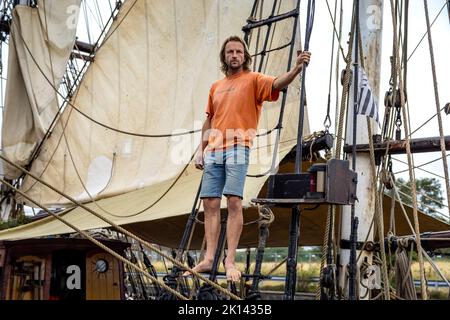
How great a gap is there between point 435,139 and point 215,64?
3290 millimetres

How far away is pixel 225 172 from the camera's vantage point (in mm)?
3387

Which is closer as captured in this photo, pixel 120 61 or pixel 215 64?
pixel 215 64

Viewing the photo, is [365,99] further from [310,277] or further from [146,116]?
[310,277]

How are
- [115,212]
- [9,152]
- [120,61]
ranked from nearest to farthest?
[115,212], [120,61], [9,152]

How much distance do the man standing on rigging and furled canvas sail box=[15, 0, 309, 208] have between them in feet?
10.4

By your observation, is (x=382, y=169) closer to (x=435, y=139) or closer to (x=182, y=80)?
(x=435, y=139)

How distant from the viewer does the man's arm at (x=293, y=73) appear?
300 cm

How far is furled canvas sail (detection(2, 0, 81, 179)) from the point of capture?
10.3 meters

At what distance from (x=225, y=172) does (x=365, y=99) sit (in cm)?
210

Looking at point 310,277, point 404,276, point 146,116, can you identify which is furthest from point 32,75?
point 310,277

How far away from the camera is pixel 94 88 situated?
995cm

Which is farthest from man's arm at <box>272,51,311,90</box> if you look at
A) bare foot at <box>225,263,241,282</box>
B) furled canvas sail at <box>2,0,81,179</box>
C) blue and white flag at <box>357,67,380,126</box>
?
furled canvas sail at <box>2,0,81,179</box>

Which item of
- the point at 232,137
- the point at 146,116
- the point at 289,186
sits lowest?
the point at 289,186
